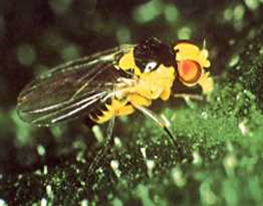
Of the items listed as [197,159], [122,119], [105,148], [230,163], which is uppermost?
[122,119]

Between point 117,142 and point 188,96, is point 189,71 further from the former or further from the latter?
point 117,142

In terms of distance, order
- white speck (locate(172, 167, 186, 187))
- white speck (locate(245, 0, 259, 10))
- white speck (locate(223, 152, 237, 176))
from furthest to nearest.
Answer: white speck (locate(245, 0, 259, 10)) → white speck (locate(172, 167, 186, 187)) → white speck (locate(223, 152, 237, 176))

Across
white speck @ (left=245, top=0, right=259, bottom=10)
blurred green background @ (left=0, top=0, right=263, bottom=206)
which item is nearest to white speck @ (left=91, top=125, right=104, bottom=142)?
blurred green background @ (left=0, top=0, right=263, bottom=206)

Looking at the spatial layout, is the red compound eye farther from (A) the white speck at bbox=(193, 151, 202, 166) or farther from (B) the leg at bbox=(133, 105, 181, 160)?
(A) the white speck at bbox=(193, 151, 202, 166)

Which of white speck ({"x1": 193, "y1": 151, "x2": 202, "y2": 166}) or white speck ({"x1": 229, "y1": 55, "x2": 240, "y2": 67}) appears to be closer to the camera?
white speck ({"x1": 193, "y1": 151, "x2": 202, "y2": 166})

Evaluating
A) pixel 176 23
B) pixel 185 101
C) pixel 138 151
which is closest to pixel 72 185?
pixel 138 151

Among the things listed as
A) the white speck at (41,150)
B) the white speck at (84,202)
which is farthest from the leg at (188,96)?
the white speck at (84,202)

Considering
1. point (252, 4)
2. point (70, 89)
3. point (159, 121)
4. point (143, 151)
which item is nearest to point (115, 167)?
point (143, 151)
